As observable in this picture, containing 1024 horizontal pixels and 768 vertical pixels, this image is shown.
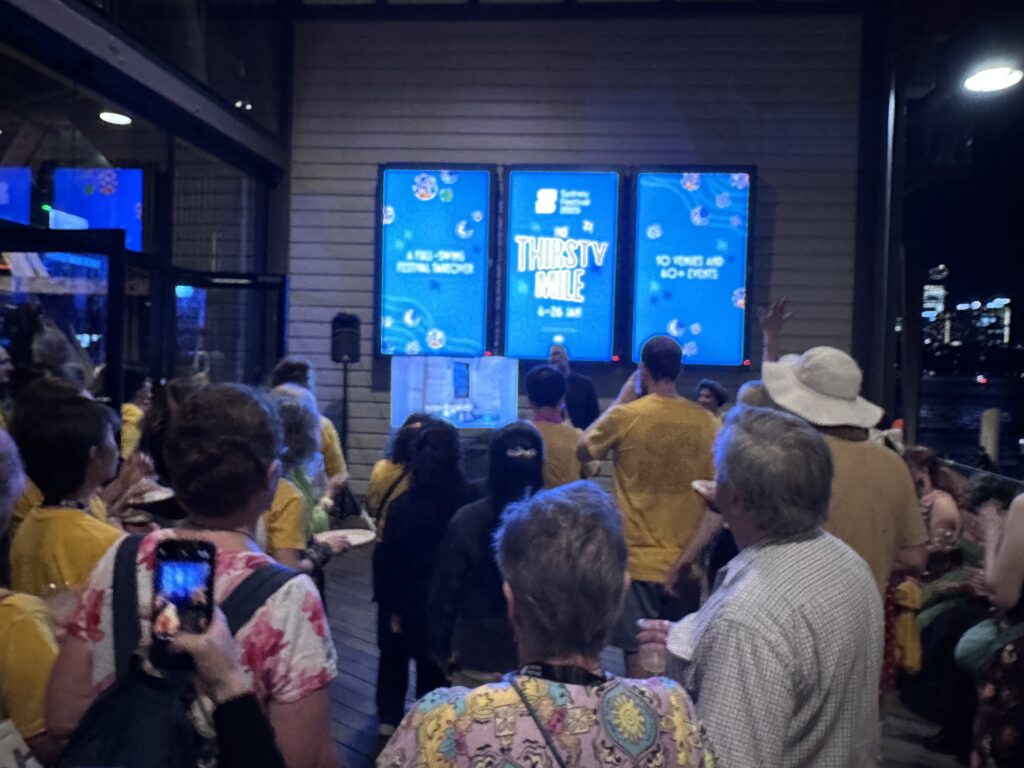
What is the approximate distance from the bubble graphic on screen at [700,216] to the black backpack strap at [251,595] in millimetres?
7789

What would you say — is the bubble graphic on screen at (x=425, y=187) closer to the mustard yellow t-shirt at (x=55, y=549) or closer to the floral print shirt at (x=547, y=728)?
the mustard yellow t-shirt at (x=55, y=549)

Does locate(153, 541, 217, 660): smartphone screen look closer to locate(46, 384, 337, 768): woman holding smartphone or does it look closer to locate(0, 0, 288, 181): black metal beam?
locate(46, 384, 337, 768): woman holding smartphone

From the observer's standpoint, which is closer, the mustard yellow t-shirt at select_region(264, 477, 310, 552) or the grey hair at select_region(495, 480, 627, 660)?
the grey hair at select_region(495, 480, 627, 660)

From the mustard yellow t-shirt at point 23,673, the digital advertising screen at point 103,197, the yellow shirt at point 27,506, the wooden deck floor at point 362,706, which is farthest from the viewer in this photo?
the digital advertising screen at point 103,197

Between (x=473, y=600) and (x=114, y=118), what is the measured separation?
4898 millimetres

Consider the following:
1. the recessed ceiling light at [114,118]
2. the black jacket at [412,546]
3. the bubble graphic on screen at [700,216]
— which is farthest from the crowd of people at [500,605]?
the bubble graphic on screen at [700,216]

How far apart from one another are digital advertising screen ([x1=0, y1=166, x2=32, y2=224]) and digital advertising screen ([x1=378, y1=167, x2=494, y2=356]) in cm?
389

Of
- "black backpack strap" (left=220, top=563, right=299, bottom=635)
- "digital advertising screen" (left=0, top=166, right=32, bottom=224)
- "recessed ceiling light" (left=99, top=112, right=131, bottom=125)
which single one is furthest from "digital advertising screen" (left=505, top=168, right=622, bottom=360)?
"black backpack strap" (left=220, top=563, right=299, bottom=635)

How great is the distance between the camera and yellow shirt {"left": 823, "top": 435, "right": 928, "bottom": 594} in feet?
9.32

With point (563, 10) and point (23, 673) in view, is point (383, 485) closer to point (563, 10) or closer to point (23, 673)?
point (23, 673)

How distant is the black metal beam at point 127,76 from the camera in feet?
16.7

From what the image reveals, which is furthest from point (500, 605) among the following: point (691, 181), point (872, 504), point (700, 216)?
point (691, 181)

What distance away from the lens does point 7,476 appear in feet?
5.60

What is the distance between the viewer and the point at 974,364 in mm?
11898
